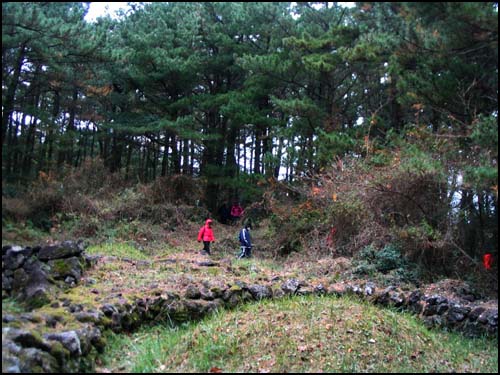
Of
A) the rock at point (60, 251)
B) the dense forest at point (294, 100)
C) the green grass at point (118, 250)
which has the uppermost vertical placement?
the dense forest at point (294, 100)

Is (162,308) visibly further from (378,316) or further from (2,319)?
(378,316)

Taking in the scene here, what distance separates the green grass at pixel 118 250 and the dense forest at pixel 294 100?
2230mm

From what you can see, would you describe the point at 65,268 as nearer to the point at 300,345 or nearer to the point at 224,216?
the point at 300,345

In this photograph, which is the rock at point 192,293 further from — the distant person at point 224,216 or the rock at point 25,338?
the distant person at point 224,216

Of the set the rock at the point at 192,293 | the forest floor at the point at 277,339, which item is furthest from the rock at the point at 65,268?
the rock at the point at 192,293

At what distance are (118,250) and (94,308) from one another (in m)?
6.29

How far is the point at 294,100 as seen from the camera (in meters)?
17.9

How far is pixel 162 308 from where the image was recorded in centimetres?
770

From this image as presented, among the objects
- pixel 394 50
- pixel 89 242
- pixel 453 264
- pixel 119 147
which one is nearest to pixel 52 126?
pixel 89 242

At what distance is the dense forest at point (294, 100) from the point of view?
25.8 feet

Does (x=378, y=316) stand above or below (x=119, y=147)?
below

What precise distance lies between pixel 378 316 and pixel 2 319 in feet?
18.9

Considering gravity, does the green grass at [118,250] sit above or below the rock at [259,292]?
above

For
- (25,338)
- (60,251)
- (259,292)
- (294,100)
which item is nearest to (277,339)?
(259,292)
